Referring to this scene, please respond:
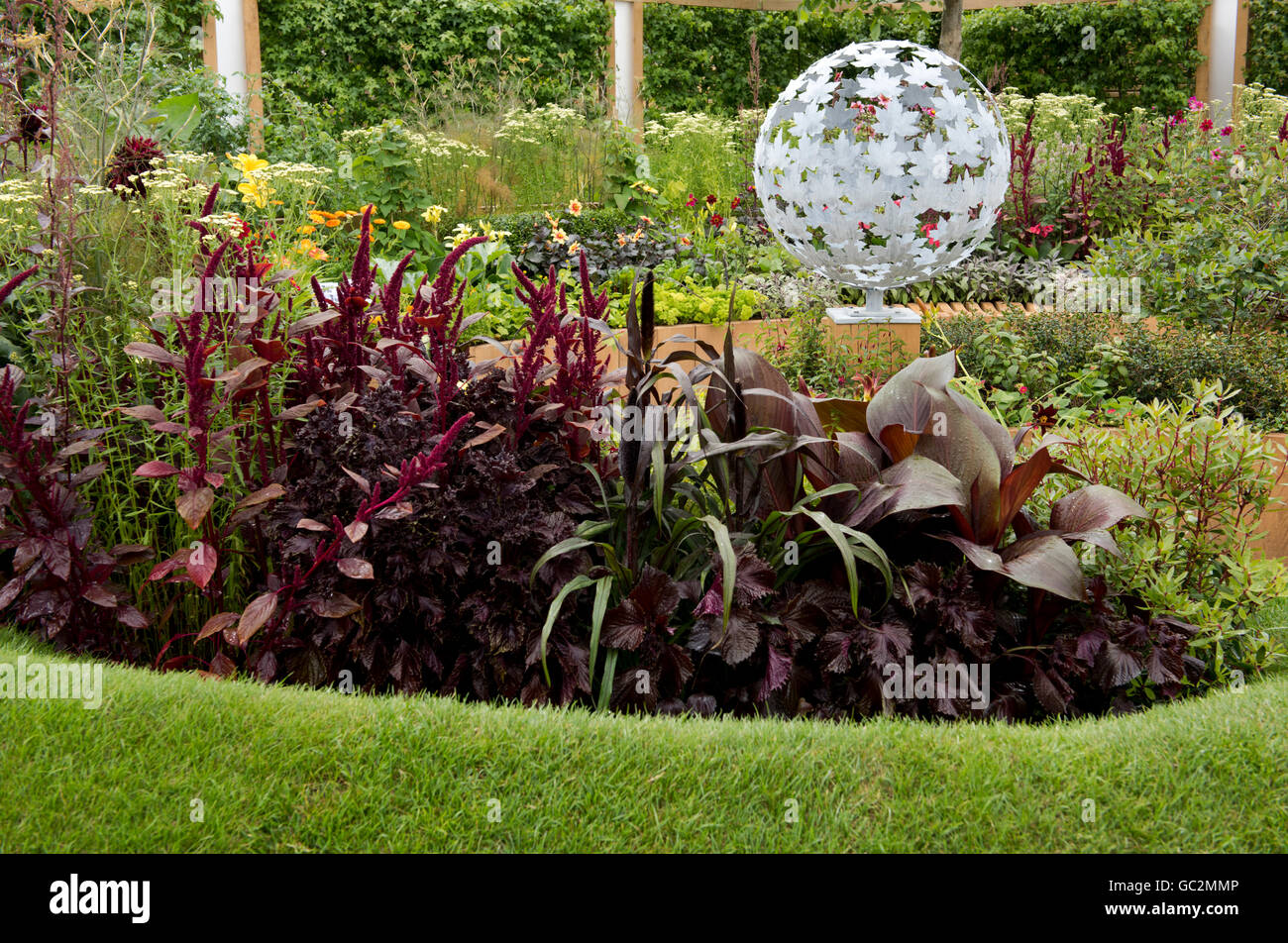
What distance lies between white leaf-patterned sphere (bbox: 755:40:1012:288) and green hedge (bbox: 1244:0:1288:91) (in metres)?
11.1

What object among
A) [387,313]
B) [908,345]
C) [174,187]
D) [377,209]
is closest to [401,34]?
[377,209]

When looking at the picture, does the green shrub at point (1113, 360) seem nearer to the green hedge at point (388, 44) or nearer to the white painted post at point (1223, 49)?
the green hedge at point (388, 44)

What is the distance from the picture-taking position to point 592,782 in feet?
7.30

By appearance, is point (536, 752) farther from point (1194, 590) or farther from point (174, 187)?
point (174, 187)

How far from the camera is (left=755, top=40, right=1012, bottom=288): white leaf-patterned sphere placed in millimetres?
4684

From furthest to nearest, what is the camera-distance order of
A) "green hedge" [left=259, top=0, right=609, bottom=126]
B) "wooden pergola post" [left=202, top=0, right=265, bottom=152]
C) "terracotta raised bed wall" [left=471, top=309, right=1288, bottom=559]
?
"green hedge" [left=259, top=0, right=609, bottom=126] < "wooden pergola post" [left=202, top=0, right=265, bottom=152] < "terracotta raised bed wall" [left=471, top=309, right=1288, bottom=559]

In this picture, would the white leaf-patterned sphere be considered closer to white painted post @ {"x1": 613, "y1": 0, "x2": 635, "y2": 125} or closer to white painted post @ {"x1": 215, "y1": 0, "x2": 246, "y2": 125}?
white painted post @ {"x1": 215, "y1": 0, "x2": 246, "y2": 125}

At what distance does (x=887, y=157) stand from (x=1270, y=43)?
11921mm

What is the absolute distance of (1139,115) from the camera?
9984 millimetres

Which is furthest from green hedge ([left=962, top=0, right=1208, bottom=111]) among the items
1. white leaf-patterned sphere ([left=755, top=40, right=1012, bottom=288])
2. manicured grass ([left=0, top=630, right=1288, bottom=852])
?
manicured grass ([left=0, top=630, right=1288, bottom=852])

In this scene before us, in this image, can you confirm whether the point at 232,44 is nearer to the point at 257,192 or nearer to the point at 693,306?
the point at 693,306

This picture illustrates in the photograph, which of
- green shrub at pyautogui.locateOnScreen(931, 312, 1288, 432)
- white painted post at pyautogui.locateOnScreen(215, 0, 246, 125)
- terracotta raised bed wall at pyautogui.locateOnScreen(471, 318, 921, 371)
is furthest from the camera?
white painted post at pyautogui.locateOnScreen(215, 0, 246, 125)

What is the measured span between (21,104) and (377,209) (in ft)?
11.1

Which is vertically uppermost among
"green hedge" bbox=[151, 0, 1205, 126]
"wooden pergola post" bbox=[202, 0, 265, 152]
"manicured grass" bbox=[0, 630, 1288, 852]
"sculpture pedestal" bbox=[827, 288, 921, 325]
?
"green hedge" bbox=[151, 0, 1205, 126]
